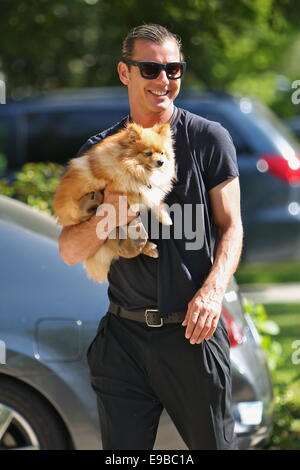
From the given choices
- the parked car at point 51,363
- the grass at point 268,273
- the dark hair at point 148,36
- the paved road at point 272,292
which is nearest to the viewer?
the dark hair at point 148,36

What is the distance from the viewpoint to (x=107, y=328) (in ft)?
11.1

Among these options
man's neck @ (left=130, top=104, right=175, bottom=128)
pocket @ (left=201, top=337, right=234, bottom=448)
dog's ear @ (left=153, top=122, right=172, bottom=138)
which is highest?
man's neck @ (left=130, top=104, right=175, bottom=128)

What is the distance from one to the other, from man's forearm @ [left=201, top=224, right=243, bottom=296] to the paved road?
6.26 meters

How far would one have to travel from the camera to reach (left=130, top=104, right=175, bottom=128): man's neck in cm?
333

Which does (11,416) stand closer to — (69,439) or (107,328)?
(69,439)

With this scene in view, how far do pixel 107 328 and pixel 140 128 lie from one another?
747 mm

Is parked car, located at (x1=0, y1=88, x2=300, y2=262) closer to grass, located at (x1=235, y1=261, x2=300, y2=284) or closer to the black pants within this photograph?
grass, located at (x1=235, y1=261, x2=300, y2=284)

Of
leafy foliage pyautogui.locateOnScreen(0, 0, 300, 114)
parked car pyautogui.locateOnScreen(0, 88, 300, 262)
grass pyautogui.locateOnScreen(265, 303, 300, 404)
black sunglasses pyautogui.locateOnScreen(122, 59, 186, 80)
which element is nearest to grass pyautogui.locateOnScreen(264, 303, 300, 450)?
grass pyautogui.locateOnScreen(265, 303, 300, 404)

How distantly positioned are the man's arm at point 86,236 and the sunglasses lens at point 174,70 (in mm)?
473

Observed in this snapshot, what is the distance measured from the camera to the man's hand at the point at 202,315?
3.08 m

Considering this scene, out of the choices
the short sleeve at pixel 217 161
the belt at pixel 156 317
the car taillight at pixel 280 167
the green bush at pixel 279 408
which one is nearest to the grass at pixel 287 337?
the green bush at pixel 279 408

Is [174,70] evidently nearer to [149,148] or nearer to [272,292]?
[149,148]

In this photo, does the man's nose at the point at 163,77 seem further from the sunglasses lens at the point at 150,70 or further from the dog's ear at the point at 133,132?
the dog's ear at the point at 133,132

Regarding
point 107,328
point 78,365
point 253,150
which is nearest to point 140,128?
point 107,328
